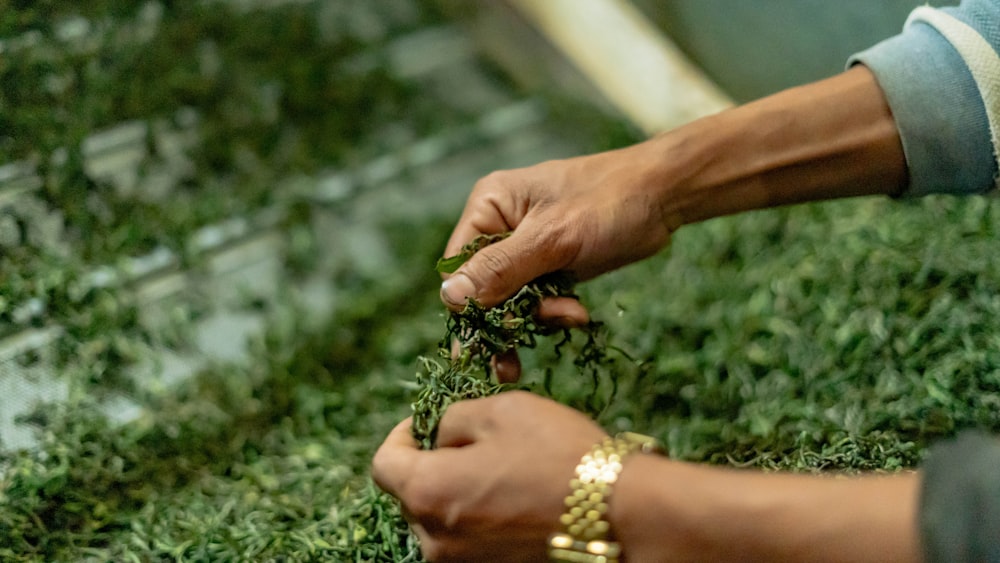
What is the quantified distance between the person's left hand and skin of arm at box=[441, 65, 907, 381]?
0.82 ft

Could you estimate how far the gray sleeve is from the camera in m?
0.67

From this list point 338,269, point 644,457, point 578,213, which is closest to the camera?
point 644,457

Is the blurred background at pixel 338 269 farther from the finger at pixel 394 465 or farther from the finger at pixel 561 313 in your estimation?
the finger at pixel 394 465

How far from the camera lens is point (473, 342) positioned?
1021mm

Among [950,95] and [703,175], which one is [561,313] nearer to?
[703,175]

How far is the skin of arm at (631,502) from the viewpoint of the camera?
72 cm

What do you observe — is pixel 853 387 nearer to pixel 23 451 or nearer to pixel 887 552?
pixel 887 552

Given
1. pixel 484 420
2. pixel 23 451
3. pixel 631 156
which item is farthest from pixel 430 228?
pixel 484 420

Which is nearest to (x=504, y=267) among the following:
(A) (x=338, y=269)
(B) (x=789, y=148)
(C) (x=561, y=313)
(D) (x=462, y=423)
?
(C) (x=561, y=313)

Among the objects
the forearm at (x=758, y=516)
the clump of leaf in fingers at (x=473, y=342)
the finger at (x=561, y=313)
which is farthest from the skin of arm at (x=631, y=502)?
the finger at (x=561, y=313)

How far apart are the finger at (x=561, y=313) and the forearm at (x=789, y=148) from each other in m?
0.21

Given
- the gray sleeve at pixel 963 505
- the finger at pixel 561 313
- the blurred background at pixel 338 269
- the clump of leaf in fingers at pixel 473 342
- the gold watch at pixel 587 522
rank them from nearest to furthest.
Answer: the gray sleeve at pixel 963 505
the gold watch at pixel 587 522
the clump of leaf in fingers at pixel 473 342
the finger at pixel 561 313
the blurred background at pixel 338 269

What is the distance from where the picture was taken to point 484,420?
853 millimetres

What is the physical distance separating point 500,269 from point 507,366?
147mm
